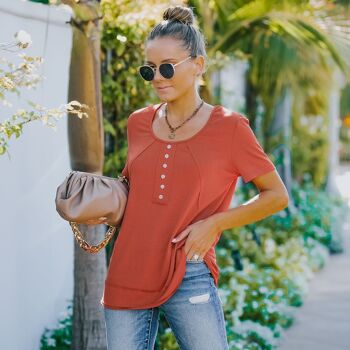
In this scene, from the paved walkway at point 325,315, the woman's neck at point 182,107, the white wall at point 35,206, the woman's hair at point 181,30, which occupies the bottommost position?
the paved walkway at point 325,315

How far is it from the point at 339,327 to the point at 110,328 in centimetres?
354

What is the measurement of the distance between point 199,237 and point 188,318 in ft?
0.89

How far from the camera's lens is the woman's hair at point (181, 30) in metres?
2.81

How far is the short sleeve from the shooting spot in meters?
2.72

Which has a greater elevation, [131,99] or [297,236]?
[131,99]

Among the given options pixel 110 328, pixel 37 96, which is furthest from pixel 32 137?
pixel 110 328

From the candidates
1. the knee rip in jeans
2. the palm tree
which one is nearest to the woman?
the knee rip in jeans

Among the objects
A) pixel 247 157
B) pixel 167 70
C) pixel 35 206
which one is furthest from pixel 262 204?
pixel 35 206

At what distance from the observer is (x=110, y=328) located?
9.12 ft

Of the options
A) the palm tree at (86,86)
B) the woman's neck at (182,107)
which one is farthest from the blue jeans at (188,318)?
the palm tree at (86,86)

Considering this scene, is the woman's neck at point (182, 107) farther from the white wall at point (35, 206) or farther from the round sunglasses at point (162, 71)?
the white wall at point (35, 206)

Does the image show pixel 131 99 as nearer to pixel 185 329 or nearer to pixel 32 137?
pixel 32 137

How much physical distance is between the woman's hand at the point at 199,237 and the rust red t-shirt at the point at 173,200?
25 millimetres

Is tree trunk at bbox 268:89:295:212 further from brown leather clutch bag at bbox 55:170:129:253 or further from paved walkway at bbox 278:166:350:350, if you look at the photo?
brown leather clutch bag at bbox 55:170:129:253
